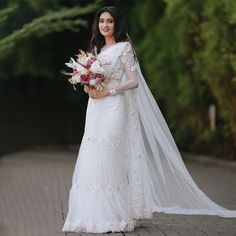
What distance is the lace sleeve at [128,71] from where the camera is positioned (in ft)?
24.8

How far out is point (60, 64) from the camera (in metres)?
27.9

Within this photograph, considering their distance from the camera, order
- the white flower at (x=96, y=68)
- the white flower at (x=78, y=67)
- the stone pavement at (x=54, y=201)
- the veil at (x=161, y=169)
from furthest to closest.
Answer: the veil at (x=161, y=169)
the stone pavement at (x=54, y=201)
the white flower at (x=78, y=67)
the white flower at (x=96, y=68)

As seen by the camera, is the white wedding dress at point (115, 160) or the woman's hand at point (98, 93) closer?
the white wedding dress at point (115, 160)

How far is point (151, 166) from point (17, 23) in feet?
42.2

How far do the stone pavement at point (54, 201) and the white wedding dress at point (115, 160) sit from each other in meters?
0.25

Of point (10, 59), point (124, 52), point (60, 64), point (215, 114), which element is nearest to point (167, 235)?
point (124, 52)

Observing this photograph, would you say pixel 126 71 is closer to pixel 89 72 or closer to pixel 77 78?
pixel 89 72

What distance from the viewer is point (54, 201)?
34.0 feet

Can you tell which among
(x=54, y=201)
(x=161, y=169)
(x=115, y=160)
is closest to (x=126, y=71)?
(x=115, y=160)

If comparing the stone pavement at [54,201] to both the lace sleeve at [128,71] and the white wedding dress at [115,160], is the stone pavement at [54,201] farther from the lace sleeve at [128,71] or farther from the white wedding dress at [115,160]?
the lace sleeve at [128,71]

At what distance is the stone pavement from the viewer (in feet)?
25.7

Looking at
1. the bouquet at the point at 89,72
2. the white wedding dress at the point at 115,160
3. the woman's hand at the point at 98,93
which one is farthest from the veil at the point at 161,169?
the bouquet at the point at 89,72

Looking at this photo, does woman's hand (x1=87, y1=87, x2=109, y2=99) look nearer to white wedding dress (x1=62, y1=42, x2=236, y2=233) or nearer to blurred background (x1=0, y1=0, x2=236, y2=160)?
white wedding dress (x1=62, y1=42, x2=236, y2=233)

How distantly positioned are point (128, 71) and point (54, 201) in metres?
3.36
